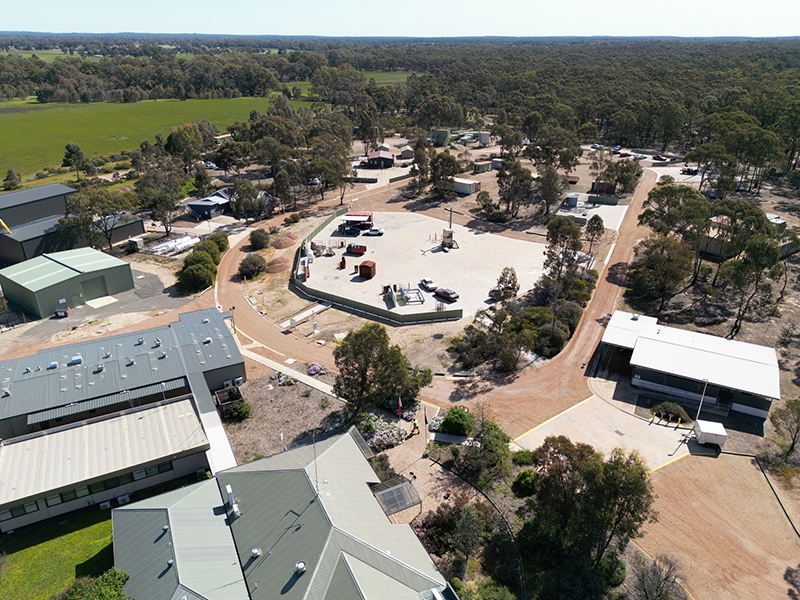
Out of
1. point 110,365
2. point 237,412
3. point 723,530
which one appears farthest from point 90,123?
point 723,530

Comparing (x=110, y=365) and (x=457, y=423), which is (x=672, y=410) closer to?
(x=457, y=423)

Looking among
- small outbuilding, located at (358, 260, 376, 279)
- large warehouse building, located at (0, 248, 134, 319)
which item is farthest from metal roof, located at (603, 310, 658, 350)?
large warehouse building, located at (0, 248, 134, 319)

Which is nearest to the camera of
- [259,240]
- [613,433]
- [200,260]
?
[613,433]

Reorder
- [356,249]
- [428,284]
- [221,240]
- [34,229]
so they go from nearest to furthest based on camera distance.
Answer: [428,284] < [34,229] < [356,249] < [221,240]

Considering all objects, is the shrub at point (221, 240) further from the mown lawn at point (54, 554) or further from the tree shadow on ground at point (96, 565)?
the tree shadow on ground at point (96, 565)

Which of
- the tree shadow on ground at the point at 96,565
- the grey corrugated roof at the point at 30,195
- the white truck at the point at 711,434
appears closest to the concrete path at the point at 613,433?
the white truck at the point at 711,434

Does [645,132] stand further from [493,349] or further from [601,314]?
[493,349]

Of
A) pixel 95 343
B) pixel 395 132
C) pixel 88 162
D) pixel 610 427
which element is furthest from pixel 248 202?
pixel 395 132

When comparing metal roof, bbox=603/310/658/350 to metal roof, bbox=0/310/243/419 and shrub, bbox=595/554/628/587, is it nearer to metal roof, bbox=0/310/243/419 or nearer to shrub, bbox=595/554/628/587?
shrub, bbox=595/554/628/587
